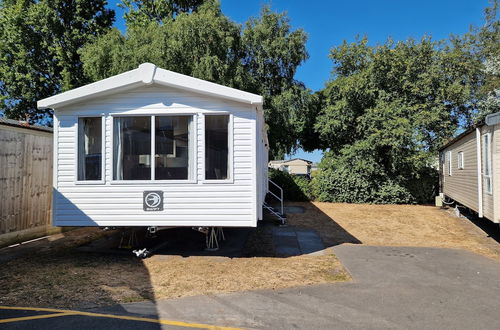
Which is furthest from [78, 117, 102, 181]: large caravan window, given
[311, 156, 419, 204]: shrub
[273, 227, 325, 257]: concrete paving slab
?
[311, 156, 419, 204]: shrub

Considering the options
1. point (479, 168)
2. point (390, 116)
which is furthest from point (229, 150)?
point (390, 116)

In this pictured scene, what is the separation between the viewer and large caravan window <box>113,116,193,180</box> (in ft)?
21.2

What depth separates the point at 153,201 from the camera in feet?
21.0

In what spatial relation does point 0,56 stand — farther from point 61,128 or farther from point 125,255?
point 125,255

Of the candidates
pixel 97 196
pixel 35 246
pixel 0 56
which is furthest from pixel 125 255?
pixel 0 56

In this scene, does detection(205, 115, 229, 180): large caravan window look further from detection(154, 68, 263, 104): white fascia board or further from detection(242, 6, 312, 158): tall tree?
detection(242, 6, 312, 158): tall tree

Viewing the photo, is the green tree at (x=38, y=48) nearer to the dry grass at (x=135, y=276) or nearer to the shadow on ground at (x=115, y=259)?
the shadow on ground at (x=115, y=259)

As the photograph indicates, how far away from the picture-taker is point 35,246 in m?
7.38

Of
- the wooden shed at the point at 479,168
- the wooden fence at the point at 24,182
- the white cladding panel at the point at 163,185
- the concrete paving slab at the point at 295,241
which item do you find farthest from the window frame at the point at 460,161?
the wooden fence at the point at 24,182

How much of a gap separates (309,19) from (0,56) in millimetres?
17067

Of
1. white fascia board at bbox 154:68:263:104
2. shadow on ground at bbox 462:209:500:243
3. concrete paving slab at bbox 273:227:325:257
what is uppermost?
white fascia board at bbox 154:68:263:104

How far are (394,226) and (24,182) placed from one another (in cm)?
1048

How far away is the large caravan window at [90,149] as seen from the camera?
659 centimetres

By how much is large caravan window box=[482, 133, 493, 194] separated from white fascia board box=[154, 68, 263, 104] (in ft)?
19.8
